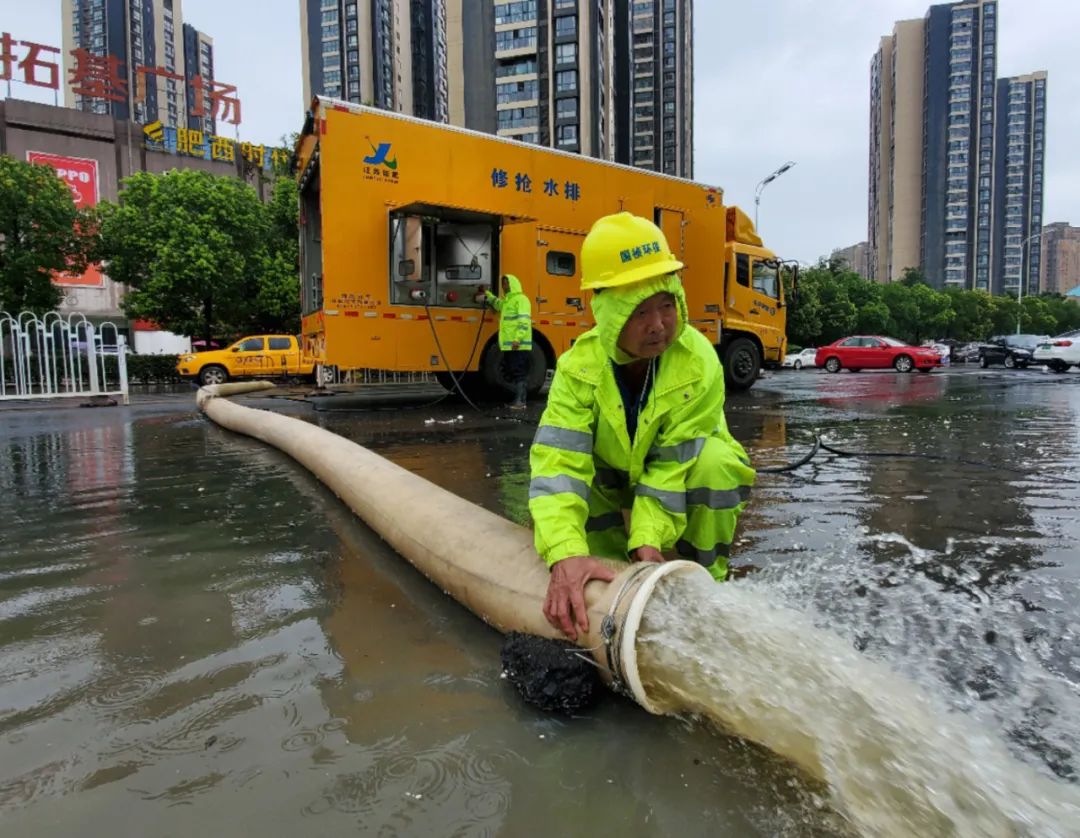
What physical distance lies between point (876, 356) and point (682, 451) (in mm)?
26790

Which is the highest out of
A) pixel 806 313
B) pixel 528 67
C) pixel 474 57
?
pixel 474 57

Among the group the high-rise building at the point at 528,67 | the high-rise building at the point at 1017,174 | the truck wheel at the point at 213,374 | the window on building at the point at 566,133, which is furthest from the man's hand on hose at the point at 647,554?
the high-rise building at the point at 1017,174

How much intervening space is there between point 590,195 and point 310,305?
436 centimetres

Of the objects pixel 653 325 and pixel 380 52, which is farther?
pixel 380 52

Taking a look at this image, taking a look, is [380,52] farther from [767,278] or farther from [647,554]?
[647,554]

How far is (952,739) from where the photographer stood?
134 centimetres

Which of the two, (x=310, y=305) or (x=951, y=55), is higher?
(x=951, y=55)

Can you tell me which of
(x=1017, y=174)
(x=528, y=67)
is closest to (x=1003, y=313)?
(x=1017, y=174)

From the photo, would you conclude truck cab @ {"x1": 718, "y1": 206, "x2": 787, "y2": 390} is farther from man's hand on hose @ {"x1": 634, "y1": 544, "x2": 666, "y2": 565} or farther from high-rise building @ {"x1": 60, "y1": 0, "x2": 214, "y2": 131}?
high-rise building @ {"x1": 60, "y1": 0, "x2": 214, "y2": 131}

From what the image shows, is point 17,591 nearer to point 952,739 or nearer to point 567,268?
point 952,739

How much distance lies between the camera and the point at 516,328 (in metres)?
8.92

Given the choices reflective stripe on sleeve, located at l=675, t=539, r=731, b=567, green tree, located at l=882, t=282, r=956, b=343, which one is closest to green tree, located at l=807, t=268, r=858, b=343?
green tree, located at l=882, t=282, r=956, b=343

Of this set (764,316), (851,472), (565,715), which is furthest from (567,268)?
(565,715)

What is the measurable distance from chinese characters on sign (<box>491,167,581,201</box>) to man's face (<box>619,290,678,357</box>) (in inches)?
318
